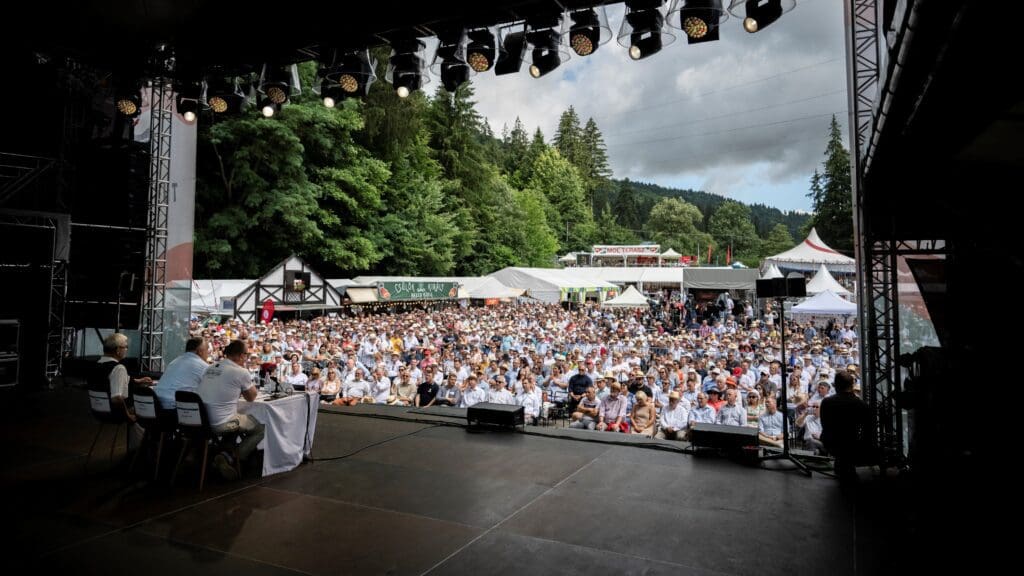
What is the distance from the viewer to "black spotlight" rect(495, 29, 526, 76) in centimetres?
550

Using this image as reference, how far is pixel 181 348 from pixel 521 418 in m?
6.95

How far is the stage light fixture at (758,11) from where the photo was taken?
172 inches

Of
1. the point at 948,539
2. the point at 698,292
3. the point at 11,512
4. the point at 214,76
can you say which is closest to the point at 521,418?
the point at 948,539

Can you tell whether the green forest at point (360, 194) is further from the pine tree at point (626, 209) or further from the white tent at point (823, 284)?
the pine tree at point (626, 209)

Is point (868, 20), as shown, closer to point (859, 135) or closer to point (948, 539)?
point (859, 135)

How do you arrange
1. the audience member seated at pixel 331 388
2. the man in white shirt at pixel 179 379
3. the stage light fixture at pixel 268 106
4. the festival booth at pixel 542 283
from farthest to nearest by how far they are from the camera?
the festival booth at pixel 542 283 < the audience member seated at pixel 331 388 < the stage light fixture at pixel 268 106 < the man in white shirt at pixel 179 379

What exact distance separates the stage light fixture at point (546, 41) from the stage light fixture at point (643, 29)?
56 cm

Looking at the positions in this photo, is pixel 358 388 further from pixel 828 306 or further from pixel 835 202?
pixel 835 202

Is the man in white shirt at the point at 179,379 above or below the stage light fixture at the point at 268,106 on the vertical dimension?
below

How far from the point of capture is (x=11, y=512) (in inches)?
148

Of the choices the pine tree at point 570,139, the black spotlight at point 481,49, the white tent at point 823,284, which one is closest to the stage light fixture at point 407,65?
the black spotlight at point 481,49

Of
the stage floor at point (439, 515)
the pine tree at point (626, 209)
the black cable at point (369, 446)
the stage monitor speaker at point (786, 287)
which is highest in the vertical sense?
the pine tree at point (626, 209)

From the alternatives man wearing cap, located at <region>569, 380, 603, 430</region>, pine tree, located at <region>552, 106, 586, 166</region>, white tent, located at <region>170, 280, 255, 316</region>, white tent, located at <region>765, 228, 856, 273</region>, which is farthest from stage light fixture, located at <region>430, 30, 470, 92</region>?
pine tree, located at <region>552, 106, 586, 166</region>

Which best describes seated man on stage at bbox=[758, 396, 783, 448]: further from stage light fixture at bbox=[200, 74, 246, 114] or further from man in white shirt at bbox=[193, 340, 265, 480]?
stage light fixture at bbox=[200, 74, 246, 114]
